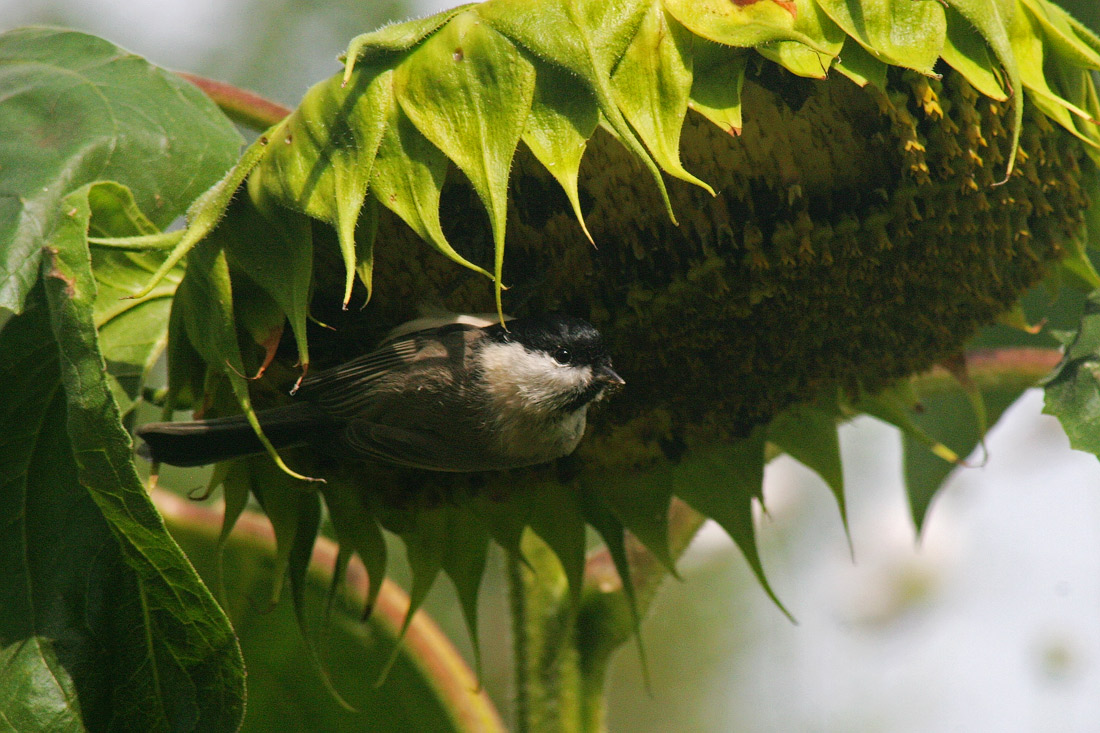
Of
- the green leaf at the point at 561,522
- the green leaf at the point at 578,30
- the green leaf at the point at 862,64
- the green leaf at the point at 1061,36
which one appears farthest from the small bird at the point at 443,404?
the green leaf at the point at 1061,36

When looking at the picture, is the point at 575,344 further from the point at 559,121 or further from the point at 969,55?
the point at 969,55

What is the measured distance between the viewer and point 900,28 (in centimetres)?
184

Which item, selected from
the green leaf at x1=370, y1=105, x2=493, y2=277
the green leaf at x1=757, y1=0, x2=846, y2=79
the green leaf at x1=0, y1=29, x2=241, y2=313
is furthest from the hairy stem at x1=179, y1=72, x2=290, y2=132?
the green leaf at x1=757, y1=0, x2=846, y2=79

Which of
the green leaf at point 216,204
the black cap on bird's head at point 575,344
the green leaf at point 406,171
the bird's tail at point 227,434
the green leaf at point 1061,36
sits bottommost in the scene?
the bird's tail at point 227,434

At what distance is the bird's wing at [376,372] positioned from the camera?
6.66ft

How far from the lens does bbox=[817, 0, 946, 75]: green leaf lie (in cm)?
182

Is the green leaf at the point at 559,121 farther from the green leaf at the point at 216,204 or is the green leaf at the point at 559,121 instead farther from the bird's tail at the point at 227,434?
the bird's tail at the point at 227,434

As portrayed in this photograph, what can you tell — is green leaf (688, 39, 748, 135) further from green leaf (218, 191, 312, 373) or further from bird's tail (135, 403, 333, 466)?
bird's tail (135, 403, 333, 466)

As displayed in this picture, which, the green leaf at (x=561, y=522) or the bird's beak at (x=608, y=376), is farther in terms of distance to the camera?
the green leaf at (x=561, y=522)

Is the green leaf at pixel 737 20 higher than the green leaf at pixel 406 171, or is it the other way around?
the green leaf at pixel 737 20

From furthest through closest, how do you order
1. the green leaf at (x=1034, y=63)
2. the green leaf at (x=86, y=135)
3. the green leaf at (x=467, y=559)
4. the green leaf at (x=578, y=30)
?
the green leaf at (x=467, y=559)
the green leaf at (x=86, y=135)
the green leaf at (x=1034, y=63)
the green leaf at (x=578, y=30)

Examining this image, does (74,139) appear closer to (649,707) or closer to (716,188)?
(716,188)

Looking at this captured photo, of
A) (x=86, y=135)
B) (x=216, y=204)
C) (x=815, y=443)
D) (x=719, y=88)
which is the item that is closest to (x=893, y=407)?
(x=815, y=443)

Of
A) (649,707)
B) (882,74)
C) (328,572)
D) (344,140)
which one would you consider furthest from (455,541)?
(649,707)
